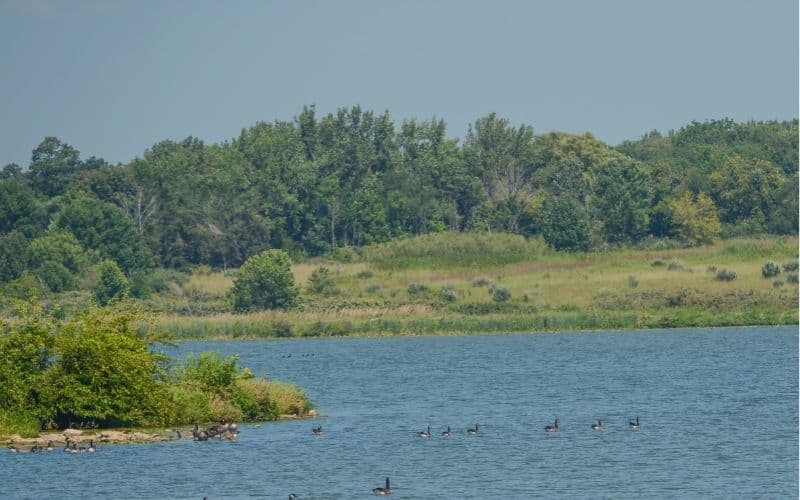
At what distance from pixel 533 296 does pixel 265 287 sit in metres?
19.0

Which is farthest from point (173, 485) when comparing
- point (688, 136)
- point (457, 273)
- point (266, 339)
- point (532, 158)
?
point (688, 136)

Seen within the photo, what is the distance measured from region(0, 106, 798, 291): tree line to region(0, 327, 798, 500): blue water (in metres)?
53.4

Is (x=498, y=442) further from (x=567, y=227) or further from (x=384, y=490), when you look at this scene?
(x=567, y=227)

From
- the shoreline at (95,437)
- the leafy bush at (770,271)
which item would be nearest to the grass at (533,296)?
the leafy bush at (770,271)

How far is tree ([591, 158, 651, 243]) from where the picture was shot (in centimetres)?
14312

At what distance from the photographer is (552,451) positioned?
2052 inches

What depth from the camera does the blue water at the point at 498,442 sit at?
1797 inches

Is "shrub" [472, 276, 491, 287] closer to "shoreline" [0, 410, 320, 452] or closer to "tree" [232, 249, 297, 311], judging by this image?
"tree" [232, 249, 297, 311]

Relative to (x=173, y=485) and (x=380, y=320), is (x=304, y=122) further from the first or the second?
(x=173, y=485)

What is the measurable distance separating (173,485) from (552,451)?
41.1 feet

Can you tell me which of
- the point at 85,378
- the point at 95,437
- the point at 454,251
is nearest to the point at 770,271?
the point at 454,251

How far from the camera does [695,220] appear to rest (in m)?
140

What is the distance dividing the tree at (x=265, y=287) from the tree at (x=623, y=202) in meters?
35.3

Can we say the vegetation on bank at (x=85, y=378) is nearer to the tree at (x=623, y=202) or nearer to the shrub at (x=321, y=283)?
the shrub at (x=321, y=283)
